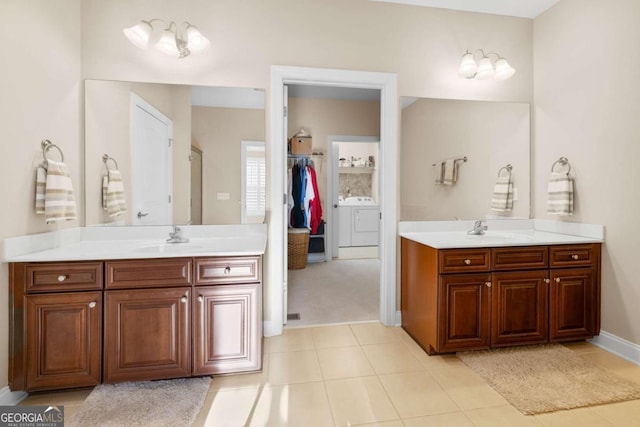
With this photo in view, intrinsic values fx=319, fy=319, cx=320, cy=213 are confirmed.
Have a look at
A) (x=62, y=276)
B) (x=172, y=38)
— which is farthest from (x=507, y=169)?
(x=62, y=276)

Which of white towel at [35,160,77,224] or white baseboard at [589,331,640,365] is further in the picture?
white baseboard at [589,331,640,365]

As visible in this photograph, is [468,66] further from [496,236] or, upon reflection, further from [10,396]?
[10,396]

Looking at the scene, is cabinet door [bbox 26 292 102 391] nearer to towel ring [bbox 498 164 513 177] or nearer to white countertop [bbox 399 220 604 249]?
white countertop [bbox 399 220 604 249]

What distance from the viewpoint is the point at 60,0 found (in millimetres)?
Answer: 2012

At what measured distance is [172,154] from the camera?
2416 millimetres

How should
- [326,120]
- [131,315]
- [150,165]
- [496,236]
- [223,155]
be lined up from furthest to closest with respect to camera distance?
[326,120]
[496,236]
[223,155]
[150,165]
[131,315]

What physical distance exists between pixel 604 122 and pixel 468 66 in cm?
104

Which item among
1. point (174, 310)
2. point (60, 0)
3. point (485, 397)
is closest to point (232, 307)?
point (174, 310)

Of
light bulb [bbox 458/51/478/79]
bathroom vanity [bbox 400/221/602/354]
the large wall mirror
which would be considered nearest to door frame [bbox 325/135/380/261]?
light bulb [bbox 458/51/478/79]

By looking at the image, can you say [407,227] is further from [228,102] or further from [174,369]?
[174,369]

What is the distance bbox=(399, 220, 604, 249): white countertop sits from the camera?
2229 mm

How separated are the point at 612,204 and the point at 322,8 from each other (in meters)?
2.59

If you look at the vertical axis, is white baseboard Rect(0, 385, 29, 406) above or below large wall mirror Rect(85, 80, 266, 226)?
below

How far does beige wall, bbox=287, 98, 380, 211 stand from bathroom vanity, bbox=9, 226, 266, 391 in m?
3.54
